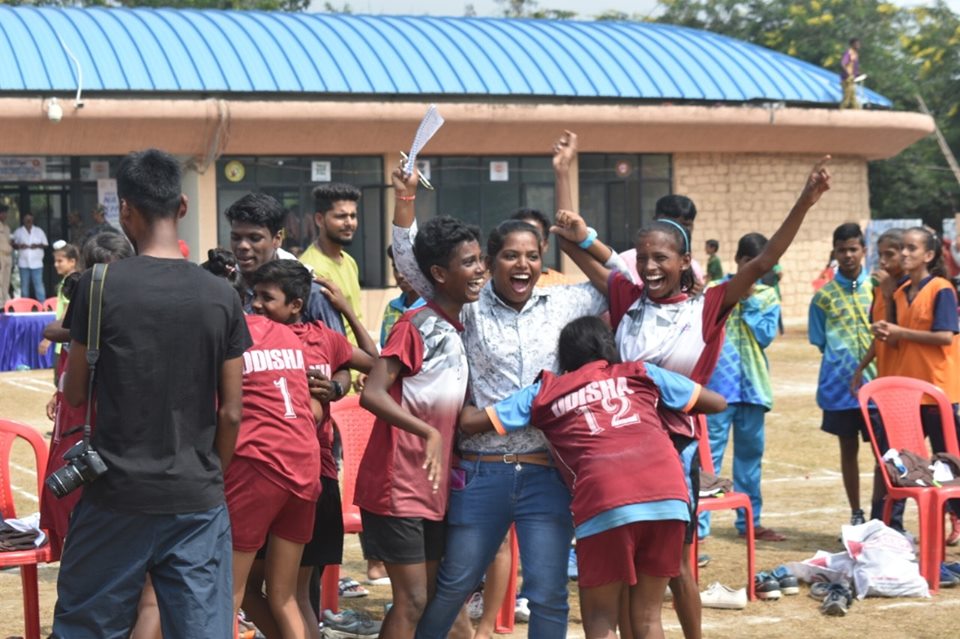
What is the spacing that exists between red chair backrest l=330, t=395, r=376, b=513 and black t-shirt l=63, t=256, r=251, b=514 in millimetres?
2794

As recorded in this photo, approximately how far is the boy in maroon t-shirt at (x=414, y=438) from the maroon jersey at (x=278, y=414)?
23 cm

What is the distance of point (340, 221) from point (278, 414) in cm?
207

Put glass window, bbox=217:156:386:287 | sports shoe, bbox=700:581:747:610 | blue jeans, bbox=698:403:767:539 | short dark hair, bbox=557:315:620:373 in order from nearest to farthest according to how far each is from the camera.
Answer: short dark hair, bbox=557:315:620:373
sports shoe, bbox=700:581:747:610
blue jeans, bbox=698:403:767:539
glass window, bbox=217:156:386:287

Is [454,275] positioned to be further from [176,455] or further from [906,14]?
[906,14]

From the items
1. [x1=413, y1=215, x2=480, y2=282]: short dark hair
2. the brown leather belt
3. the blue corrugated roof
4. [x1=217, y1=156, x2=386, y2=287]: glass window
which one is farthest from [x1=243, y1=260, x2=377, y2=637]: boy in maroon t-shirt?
[x1=217, y1=156, x2=386, y2=287]: glass window

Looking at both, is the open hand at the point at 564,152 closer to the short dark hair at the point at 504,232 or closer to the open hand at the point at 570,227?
the open hand at the point at 570,227

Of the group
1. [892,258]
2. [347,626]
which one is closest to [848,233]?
[892,258]

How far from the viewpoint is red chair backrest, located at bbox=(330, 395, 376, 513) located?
725cm

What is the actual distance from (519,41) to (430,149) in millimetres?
4031

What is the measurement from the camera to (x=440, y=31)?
28.8 metres

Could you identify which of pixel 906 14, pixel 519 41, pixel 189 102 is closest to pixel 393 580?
pixel 189 102

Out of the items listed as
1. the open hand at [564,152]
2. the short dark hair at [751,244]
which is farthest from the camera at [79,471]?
the short dark hair at [751,244]

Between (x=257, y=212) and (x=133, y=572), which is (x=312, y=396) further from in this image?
(x=133, y=572)

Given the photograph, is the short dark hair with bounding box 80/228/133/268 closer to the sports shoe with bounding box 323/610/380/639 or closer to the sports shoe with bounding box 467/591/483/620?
the sports shoe with bounding box 323/610/380/639
